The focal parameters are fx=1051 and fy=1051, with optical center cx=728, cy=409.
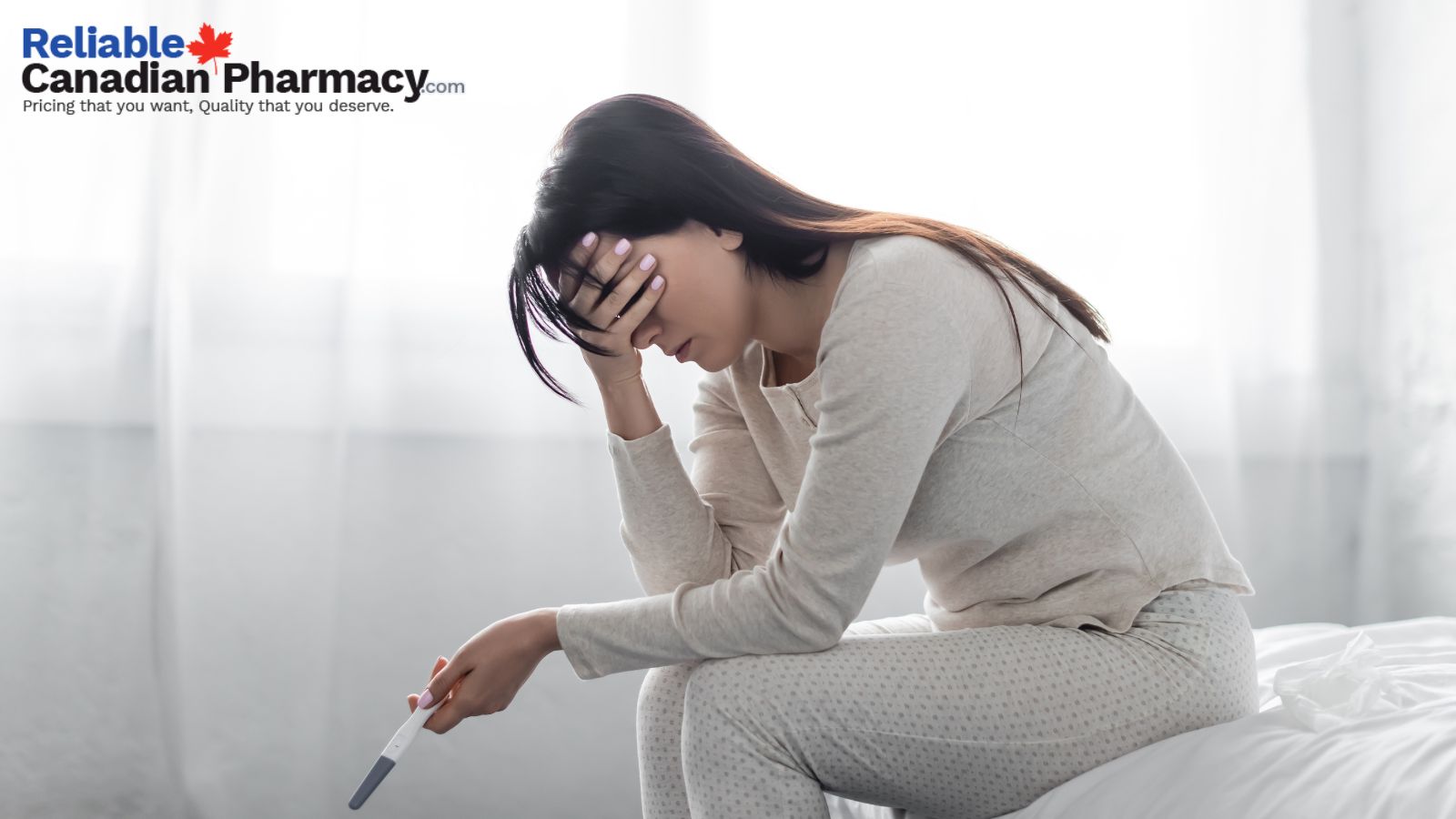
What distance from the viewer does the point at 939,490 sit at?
2.88ft

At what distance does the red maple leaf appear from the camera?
63.2 inches

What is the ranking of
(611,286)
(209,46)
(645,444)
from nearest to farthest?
1. (611,286)
2. (645,444)
3. (209,46)

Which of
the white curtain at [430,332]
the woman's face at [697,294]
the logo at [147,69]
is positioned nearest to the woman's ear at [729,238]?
the woman's face at [697,294]

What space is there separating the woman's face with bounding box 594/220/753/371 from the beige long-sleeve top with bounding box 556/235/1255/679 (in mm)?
92

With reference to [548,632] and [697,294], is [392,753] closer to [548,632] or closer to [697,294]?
[548,632]

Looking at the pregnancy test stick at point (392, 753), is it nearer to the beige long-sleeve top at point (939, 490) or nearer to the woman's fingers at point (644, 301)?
the beige long-sleeve top at point (939, 490)

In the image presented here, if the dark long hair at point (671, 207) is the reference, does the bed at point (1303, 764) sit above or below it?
below

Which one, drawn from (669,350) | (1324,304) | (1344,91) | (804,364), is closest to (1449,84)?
(1344,91)

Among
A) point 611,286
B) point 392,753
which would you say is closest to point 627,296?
point 611,286

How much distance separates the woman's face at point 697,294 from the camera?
864 millimetres

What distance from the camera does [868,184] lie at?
1.77m

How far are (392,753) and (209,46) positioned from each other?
125 cm

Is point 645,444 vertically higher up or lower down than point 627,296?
lower down

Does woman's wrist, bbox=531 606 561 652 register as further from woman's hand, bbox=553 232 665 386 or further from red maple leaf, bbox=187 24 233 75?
red maple leaf, bbox=187 24 233 75
